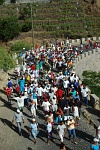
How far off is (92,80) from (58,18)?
2839cm

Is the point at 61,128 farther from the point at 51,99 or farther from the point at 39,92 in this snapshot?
the point at 39,92

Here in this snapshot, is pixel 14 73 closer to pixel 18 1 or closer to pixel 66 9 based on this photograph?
pixel 66 9

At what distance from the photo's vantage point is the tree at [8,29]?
5553 centimetres

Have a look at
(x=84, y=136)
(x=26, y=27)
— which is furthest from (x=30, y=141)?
(x=26, y=27)

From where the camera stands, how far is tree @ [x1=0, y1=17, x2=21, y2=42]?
55.5 meters

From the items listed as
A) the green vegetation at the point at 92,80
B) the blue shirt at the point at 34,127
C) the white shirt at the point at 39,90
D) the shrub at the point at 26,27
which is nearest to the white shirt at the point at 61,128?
the blue shirt at the point at 34,127

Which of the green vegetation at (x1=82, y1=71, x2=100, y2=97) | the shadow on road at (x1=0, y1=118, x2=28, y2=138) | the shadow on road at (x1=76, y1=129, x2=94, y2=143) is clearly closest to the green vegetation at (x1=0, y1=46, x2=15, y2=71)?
the green vegetation at (x1=82, y1=71, x2=100, y2=97)

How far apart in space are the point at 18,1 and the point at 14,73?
4214 cm

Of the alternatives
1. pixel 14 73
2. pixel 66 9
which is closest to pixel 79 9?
pixel 66 9

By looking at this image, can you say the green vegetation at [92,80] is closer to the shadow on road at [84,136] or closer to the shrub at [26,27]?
the shadow on road at [84,136]

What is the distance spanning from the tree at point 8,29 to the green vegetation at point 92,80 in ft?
64.3

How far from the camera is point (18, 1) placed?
229ft

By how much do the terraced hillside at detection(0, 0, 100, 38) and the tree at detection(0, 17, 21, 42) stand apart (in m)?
3.36

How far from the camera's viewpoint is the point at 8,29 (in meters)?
56.0
